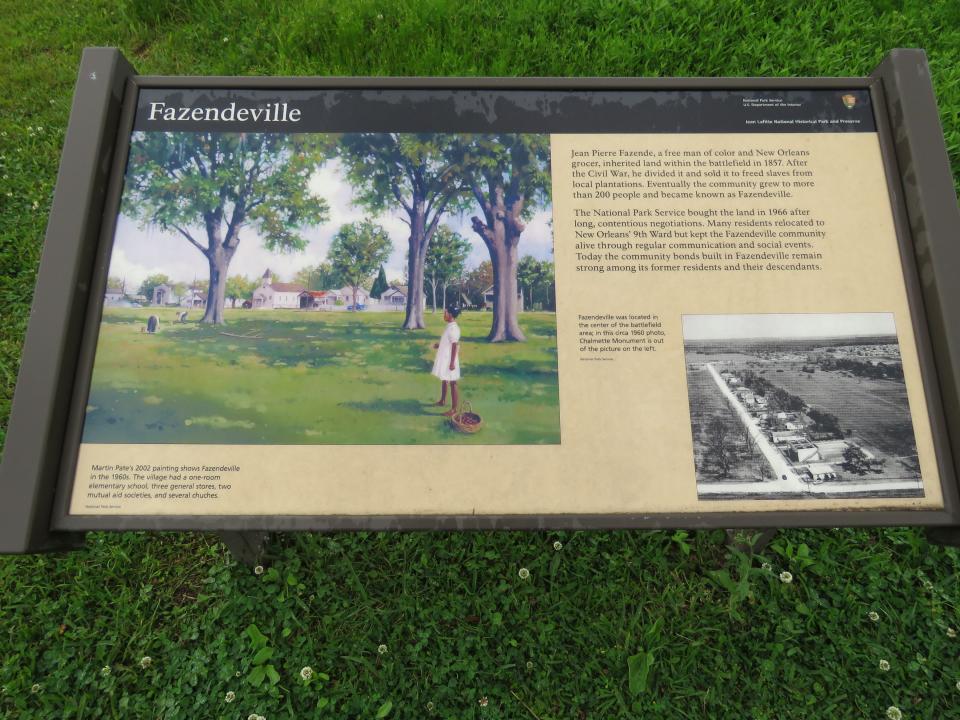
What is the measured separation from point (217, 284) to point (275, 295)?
19 centimetres

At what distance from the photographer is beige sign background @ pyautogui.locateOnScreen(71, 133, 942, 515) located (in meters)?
1.67

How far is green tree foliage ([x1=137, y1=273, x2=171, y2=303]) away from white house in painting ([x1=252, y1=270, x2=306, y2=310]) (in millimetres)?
299

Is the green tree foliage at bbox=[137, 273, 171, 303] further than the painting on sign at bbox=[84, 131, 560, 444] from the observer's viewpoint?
Yes

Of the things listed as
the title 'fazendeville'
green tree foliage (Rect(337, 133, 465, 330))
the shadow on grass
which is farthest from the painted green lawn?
the title 'fazendeville'

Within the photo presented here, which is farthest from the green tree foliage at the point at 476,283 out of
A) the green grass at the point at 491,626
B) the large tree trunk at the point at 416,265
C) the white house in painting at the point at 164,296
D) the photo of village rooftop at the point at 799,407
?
the green grass at the point at 491,626

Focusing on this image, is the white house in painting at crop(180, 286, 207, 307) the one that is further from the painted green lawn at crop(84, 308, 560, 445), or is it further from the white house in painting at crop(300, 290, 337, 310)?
the white house in painting at crop(300, 290, 337, 310)

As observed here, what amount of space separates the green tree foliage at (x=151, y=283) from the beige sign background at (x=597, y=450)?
0.50 m

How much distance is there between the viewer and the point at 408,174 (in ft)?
→ 6.42

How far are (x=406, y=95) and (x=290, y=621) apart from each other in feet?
7.23

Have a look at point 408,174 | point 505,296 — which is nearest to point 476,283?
point 505,296

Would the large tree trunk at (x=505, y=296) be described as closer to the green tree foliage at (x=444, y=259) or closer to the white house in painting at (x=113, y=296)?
the green tree foliage at (x=444, y=259)

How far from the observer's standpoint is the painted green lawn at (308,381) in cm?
173

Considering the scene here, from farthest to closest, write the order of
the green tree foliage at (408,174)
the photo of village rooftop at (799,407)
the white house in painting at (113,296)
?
the green tree foliage at (408,174)
the white house in painting at (113,296)
the photo of village rooftop at (799,407)

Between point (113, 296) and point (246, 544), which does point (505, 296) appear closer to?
point (113, 296)
